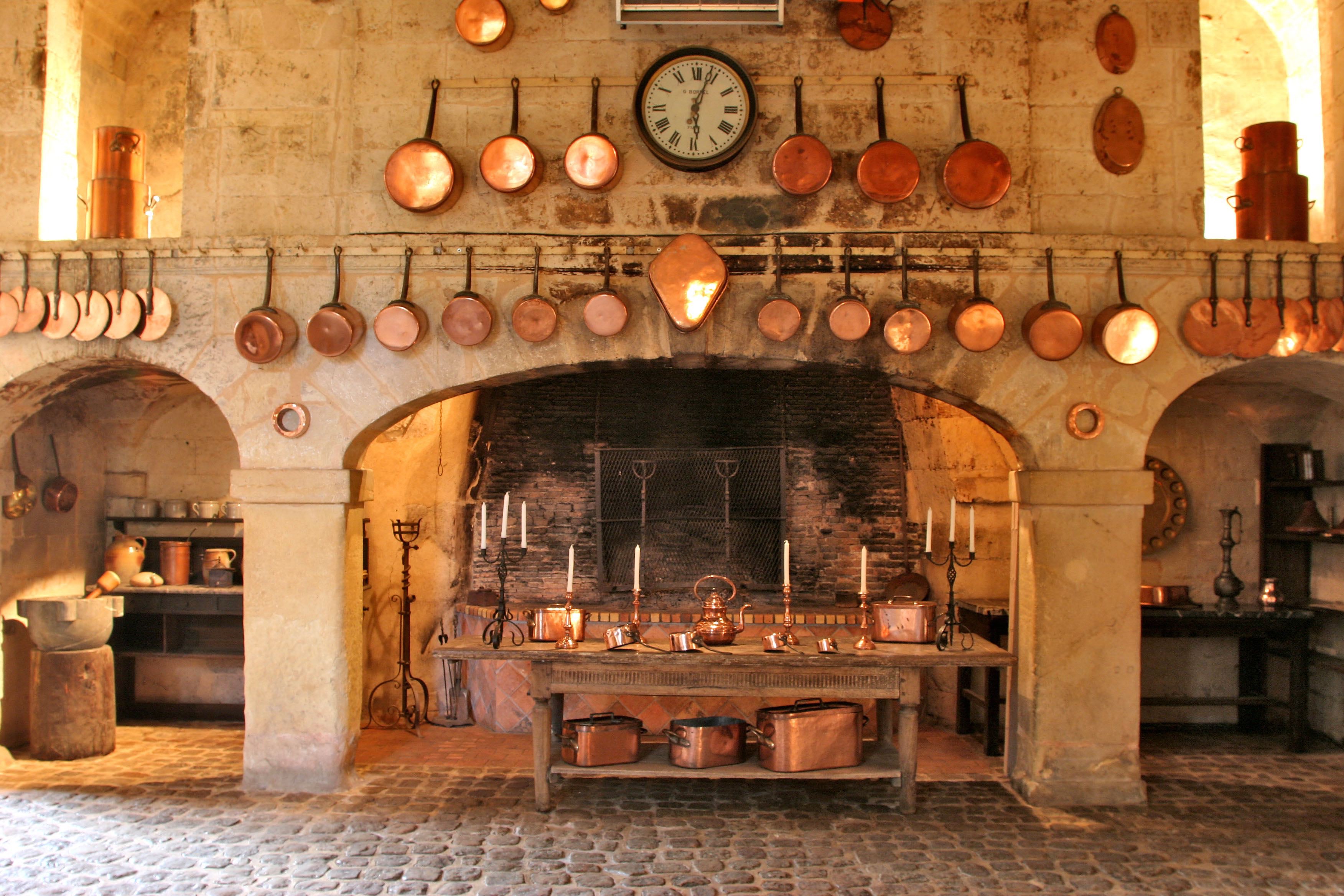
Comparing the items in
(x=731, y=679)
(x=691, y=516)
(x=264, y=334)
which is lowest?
(x=731, y=679)

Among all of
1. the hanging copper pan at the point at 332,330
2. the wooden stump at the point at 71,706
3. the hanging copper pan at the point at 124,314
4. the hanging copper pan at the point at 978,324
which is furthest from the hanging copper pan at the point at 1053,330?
the wooden stump at the point at 71,706

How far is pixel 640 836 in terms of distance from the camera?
4.22m

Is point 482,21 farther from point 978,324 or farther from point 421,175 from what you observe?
point 978,324

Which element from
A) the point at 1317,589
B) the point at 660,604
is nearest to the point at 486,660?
the point at 660,604

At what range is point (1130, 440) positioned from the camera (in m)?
4.69

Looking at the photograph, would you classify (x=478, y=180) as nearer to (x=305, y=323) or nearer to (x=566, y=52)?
(x=566, y=52)

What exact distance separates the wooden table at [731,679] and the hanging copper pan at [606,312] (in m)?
1.52

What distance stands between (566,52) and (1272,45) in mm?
4675

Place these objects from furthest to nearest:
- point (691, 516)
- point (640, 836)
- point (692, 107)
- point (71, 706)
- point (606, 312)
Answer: point (691, 516)
point (71, 706)
point (692, 107)
point (606, 312)
point (640, 836)

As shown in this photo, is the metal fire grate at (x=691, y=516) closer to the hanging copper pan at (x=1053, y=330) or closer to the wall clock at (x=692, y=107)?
the hanging copper pan at (x=1053, y=330)

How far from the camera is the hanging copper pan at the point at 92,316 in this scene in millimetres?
4738

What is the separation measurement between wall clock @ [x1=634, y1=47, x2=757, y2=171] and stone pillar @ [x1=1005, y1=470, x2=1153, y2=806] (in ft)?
7.34

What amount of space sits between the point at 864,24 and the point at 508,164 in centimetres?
188

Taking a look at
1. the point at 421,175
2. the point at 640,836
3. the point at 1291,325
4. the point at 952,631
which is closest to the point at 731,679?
the point at 640,836
